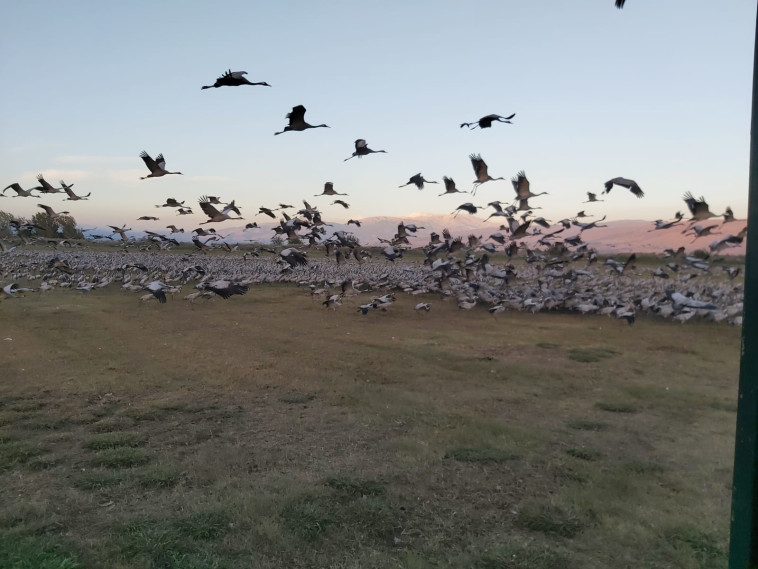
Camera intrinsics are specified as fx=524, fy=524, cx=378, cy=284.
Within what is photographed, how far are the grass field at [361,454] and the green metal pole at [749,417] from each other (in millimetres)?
3640

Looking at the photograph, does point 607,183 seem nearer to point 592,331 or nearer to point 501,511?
point 592,331

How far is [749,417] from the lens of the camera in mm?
1598

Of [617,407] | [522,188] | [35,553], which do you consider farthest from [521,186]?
[35,553]

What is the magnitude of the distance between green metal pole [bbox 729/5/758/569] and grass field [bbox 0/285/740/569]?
364 cm

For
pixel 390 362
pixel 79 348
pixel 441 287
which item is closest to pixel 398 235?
Answer: pixel 441 287

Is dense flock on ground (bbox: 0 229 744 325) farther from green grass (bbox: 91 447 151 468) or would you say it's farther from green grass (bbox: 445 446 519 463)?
green grass (bbox: 445 446 519 463)

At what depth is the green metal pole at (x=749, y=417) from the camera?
1.54 meters

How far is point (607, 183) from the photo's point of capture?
1270 centimetres

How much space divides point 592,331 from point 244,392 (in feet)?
41.5

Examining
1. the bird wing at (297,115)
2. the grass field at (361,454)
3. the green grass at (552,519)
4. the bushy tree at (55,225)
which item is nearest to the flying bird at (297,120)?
the bird wing at (297,115)

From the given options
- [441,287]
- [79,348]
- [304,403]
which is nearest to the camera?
[304,403]

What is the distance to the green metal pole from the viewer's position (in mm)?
1540

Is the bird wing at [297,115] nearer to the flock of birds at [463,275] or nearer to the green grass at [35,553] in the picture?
the flock of birds at [463,275]

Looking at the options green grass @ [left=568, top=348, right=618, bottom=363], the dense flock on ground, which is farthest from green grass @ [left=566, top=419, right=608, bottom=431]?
the dense flock on ground
